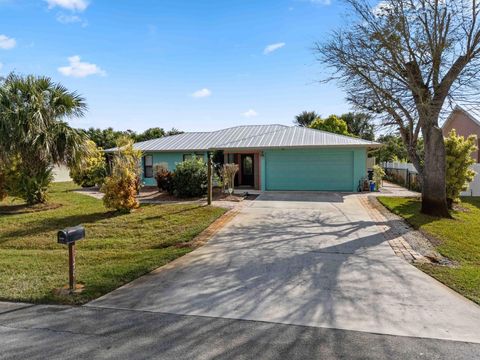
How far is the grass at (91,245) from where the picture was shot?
5402mm

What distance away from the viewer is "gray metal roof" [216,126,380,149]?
16781 millimetres

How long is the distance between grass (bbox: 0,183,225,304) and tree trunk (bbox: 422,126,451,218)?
681cm

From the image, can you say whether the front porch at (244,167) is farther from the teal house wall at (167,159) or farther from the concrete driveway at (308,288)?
the concrete driveway at (308,288)

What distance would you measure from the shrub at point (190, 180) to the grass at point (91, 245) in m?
2.03

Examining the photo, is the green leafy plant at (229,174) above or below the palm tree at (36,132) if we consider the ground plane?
below

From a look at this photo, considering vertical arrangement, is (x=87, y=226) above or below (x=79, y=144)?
below

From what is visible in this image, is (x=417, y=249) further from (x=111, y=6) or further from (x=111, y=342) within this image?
(x=111, y=6)

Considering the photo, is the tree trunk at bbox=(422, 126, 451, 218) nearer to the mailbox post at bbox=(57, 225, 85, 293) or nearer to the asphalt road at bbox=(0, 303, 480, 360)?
the asphalt road at bbox=(0, 303, 480, 360)

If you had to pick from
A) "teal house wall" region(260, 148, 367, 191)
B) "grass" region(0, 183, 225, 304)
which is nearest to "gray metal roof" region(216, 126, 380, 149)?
"teal house wall" region(260, 148, 367, 191)

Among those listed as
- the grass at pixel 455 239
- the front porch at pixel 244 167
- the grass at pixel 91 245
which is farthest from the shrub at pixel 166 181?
the grass at pixel 455 239

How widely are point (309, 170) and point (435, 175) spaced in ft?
24.4

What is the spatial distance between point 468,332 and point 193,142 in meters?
19.7

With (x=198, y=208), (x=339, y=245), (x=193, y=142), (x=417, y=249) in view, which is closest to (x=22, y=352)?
(x=339, y=245)

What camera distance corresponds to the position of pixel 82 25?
34.7 feet
